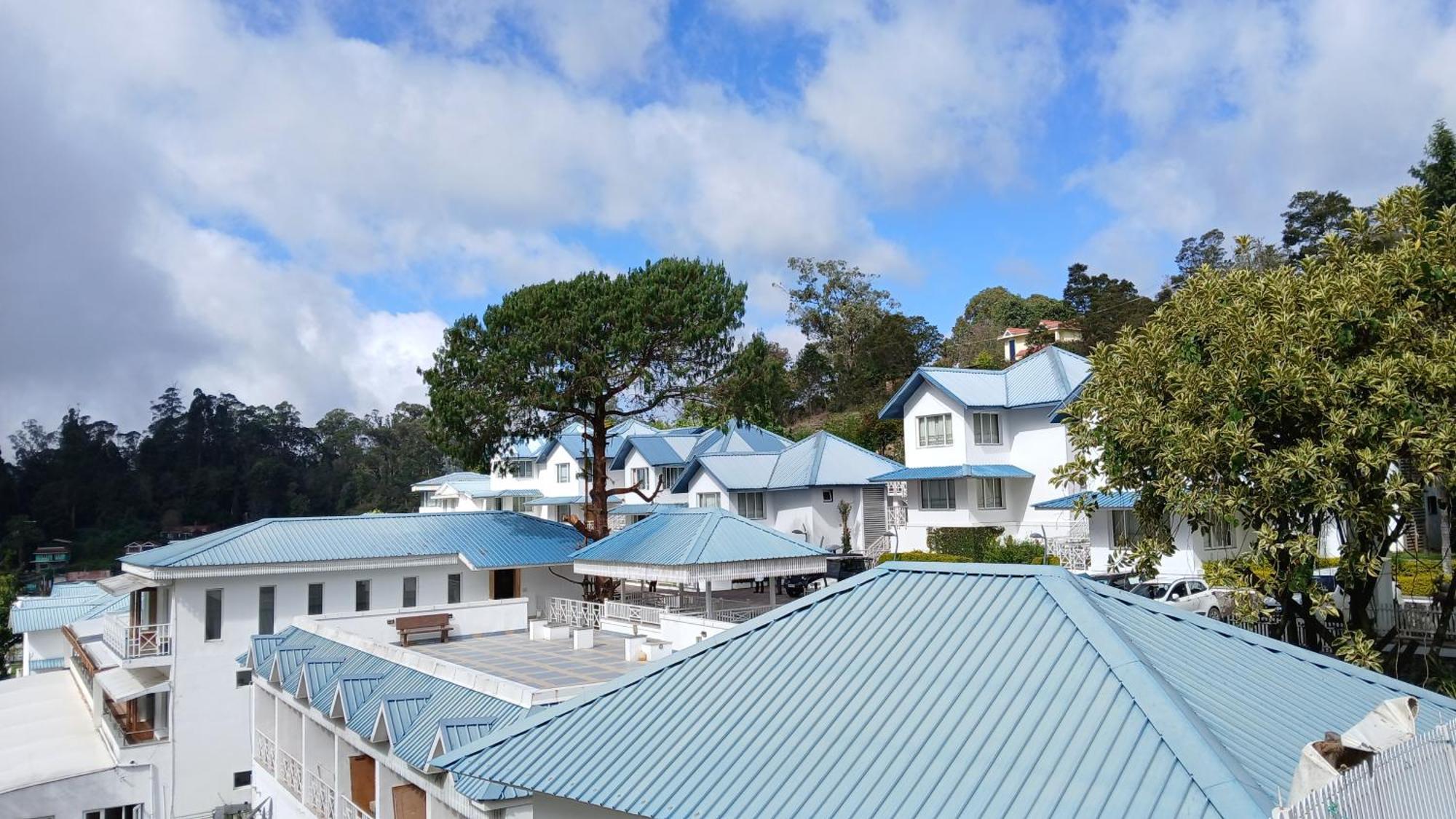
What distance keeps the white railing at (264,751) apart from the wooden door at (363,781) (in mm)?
6981

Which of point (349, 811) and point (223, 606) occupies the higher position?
point (223, 606)

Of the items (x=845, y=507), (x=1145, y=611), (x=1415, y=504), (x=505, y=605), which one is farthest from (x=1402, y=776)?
(x=845, y=507)

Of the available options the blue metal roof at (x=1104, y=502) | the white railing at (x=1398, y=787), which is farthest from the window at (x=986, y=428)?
the white railing at (x=1398, y=787)

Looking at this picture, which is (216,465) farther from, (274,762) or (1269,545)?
(1269,545)

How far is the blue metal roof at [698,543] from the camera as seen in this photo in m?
24.3

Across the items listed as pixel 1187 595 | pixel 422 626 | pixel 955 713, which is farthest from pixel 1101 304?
pixel 955 713

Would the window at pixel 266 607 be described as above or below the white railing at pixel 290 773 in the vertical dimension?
above

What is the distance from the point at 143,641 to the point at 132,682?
65.0 inches

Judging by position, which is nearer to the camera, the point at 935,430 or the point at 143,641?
the point at 143,641

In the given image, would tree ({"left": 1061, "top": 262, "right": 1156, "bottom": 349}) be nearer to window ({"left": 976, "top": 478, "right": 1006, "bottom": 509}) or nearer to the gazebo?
window ({"left": 976, "top": 478, "right": 1006, "bottom": 509})

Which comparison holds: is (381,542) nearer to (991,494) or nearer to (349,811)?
(349,811)

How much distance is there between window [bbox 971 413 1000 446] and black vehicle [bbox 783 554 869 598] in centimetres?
711

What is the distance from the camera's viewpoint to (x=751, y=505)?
49375 mm

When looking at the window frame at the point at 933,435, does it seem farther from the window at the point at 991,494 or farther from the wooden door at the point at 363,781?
the wooden door at the point at 363,781
